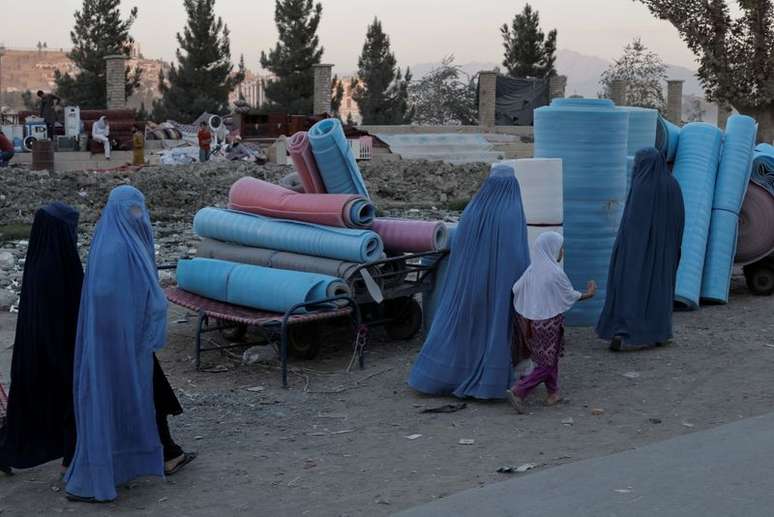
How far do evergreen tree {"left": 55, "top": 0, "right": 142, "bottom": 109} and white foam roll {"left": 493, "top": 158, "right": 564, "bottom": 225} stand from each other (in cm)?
3227

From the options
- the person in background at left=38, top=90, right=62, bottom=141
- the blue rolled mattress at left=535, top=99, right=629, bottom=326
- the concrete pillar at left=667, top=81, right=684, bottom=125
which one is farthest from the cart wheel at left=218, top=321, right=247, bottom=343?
the concrete pillar at left=667, top=81, right=684, bottom=125

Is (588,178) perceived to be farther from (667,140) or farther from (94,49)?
(94,49)

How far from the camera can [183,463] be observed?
5410 mm

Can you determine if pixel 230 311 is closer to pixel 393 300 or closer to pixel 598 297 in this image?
pixel 393 300

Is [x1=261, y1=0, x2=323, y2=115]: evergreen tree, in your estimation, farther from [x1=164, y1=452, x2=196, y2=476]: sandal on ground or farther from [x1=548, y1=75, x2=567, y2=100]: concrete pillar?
[x1=164, y1=452, x2=196, y2=476]: sandal on ground

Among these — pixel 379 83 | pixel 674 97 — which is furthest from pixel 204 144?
pixel 674 97

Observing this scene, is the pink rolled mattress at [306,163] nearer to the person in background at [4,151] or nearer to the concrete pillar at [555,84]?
the person in background at [4,151]

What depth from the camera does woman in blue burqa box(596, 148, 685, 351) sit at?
7.96 meters

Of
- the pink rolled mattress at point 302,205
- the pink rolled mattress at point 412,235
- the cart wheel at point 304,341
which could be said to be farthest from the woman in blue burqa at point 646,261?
the cart wheel at point 304,341

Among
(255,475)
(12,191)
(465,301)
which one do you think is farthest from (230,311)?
(12,191)

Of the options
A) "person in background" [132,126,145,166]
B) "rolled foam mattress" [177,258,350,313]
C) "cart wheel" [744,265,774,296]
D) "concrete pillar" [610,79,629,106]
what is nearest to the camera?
"rolled foam mattress" [177,258,350,313]

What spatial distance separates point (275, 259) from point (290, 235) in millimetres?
Result: 225

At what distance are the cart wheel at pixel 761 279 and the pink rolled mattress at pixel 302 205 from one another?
14.1 feet

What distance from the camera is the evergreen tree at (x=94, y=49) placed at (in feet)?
127
